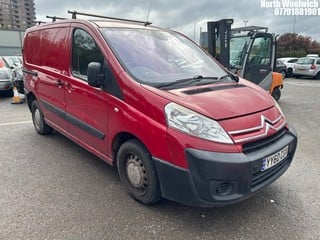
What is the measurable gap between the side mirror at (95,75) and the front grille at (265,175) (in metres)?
1.78

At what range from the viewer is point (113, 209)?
2770 millimetres

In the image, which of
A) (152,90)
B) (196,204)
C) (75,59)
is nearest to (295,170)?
(196,204)

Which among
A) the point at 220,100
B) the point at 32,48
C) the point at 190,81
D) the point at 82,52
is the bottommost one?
the point at 220,100

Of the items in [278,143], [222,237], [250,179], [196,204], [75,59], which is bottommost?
[222,237]

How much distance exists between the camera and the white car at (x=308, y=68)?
700 inches

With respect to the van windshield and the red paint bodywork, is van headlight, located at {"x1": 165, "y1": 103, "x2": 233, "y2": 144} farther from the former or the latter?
the van windshield

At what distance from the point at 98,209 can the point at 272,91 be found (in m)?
7.44

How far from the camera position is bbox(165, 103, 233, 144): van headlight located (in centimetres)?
226

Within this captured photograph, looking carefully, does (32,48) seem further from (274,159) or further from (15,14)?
(15,14)

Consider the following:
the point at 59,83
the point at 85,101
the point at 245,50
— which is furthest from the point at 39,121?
the point at 245,50

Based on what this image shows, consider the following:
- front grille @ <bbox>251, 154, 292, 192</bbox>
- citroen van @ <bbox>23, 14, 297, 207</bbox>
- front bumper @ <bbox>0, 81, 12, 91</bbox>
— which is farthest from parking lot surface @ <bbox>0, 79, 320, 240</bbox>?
front bumper @ <bbox>0, 81, 12, 91</bbox>

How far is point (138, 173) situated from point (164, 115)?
2.44ft

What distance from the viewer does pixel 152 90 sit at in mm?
2574

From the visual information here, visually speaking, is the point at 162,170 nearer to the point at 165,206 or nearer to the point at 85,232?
the point at 165,206
